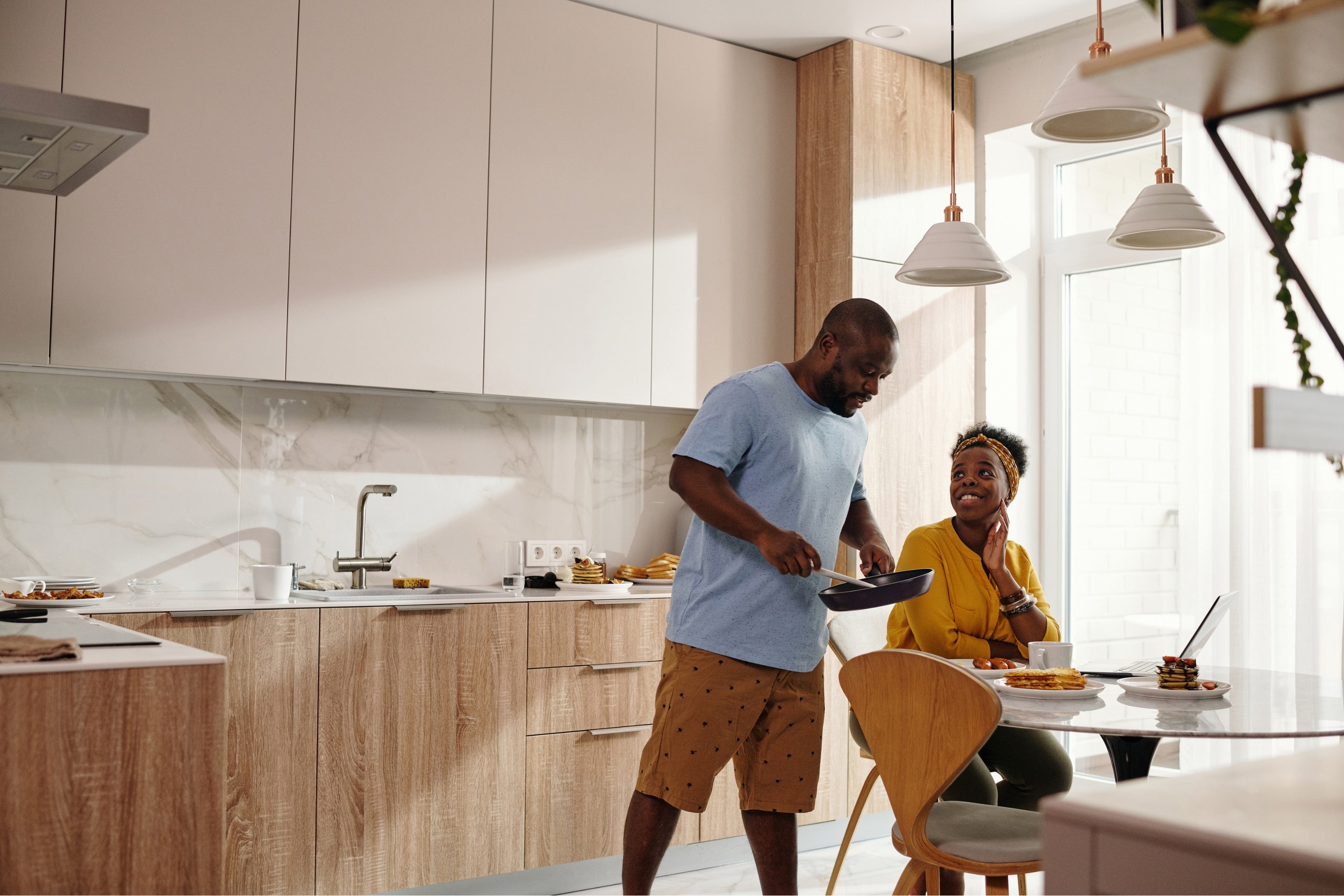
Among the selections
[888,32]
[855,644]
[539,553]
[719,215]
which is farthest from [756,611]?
[888,32]

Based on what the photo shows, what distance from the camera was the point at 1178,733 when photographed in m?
1.74

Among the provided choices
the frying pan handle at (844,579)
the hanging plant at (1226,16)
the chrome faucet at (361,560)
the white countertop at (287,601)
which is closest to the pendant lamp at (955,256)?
the frying pan handle at (844,579)

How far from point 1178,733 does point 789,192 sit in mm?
2792

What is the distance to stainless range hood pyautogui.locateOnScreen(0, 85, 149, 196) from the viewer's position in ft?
6.46

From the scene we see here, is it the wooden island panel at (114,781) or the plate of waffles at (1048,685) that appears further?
the plate of waffles at (1048,685)

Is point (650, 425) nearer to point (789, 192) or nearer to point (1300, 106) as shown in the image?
point (789, 192)

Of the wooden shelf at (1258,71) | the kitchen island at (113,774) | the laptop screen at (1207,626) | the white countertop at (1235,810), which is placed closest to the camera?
the white countertop at (1235,810)

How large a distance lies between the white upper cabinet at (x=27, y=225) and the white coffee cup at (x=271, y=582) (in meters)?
0.75

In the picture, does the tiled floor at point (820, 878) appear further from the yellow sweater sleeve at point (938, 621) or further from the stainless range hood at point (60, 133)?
the stainless range hood at point (60, 133)

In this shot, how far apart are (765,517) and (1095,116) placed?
1.03m

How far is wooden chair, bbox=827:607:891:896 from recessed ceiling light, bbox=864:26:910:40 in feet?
6.66

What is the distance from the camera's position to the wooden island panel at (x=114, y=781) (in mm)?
1473

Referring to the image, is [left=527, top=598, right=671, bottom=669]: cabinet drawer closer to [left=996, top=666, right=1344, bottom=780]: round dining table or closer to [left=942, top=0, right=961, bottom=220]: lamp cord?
[left=996, top=666, right=1344, bottom=780]: round dining table

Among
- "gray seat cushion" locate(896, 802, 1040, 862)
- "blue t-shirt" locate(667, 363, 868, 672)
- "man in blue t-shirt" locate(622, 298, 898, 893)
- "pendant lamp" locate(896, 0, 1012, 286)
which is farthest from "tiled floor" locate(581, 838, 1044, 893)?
"pendant lamp" locate(896, 0, 1012, 286)
